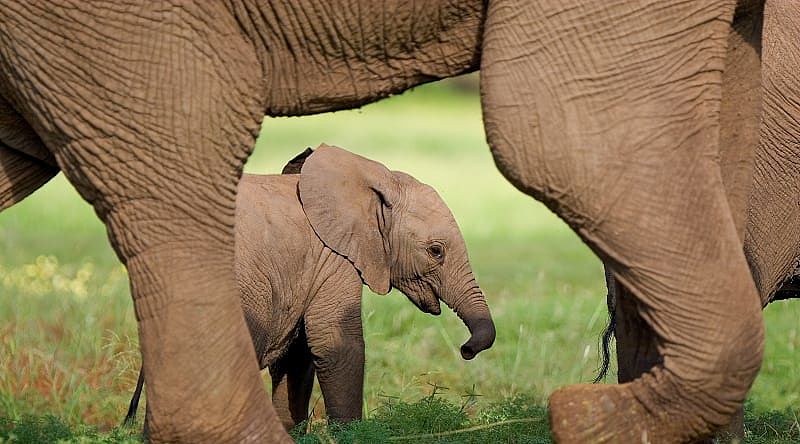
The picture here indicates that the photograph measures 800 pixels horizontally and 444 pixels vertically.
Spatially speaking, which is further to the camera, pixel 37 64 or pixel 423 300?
pixel 423 300

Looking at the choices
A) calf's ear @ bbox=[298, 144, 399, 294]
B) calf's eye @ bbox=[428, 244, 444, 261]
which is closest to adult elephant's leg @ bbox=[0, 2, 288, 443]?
calf's ear @ bbox=[298, 144, 399, 294]

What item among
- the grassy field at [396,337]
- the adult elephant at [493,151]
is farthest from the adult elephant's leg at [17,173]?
the grassy field at [396,337]

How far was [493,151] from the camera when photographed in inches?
140

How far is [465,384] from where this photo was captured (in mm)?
6766

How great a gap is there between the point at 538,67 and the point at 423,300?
3.22 m

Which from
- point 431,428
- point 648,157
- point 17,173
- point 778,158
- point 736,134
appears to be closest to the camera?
point 648,157

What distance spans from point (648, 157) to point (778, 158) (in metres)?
2.12

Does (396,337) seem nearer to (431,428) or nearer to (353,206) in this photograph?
(353,206)

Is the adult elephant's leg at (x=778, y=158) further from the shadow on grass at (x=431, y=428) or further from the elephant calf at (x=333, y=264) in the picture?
the elephant calf at (x=333, y=264)

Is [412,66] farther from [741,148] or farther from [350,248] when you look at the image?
[350,248]

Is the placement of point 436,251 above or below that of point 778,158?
below

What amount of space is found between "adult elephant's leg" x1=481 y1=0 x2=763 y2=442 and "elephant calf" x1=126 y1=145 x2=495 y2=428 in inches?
93.5

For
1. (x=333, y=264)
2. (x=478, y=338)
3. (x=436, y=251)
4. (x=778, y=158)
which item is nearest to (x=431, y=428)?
(x=478, y=338)

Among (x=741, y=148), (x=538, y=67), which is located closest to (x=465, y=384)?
(x=741, y=148)
